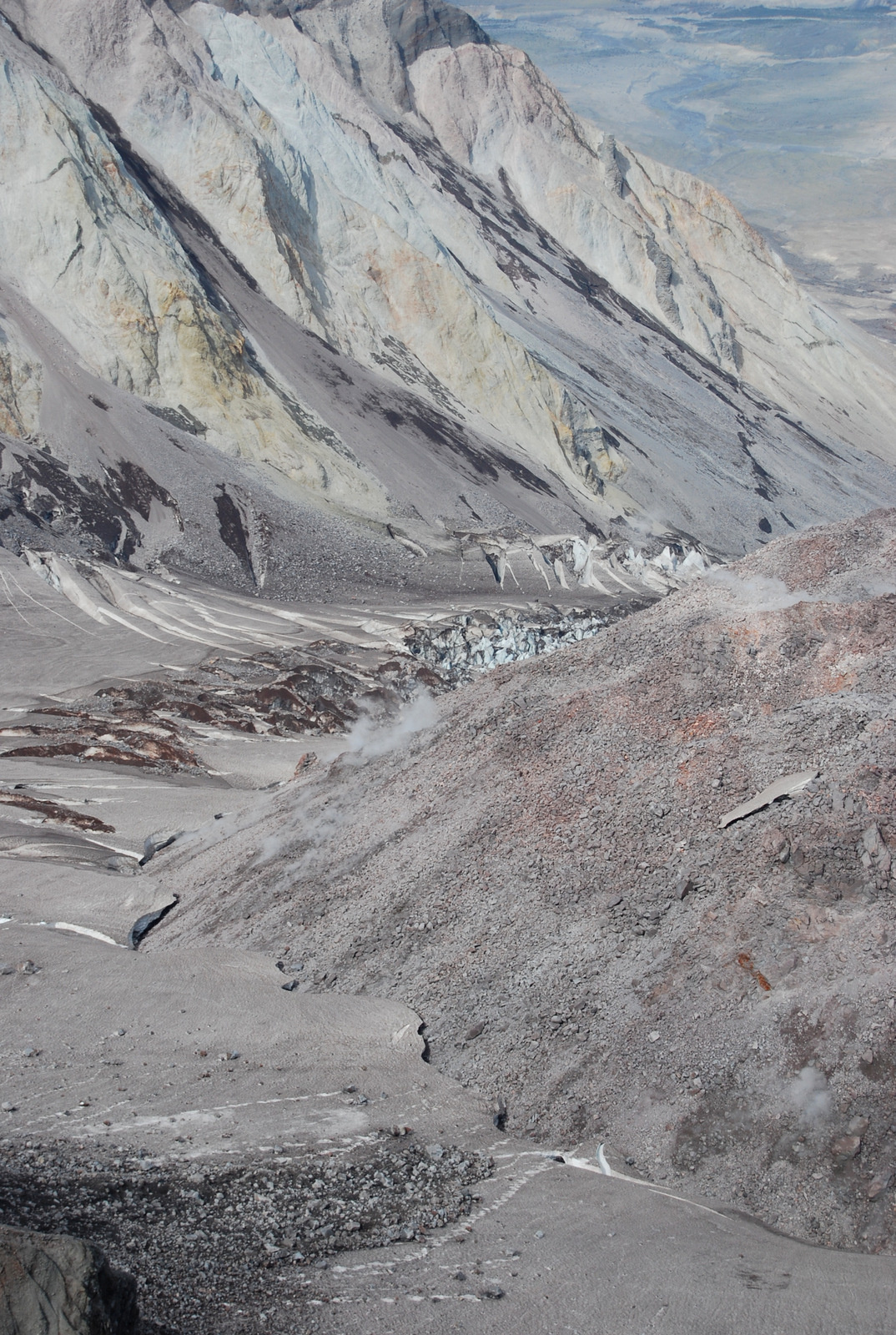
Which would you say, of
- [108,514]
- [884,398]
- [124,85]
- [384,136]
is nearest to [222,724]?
[108,514]

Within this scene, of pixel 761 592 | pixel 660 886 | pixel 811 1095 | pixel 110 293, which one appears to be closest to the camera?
pixel 811 1095

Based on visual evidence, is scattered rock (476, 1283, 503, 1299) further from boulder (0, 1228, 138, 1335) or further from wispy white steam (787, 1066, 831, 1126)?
wispy white steam (787, 1066, 831, 1126)

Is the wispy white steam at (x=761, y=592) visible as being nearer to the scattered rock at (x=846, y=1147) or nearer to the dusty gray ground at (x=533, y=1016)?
the dusty gray ground at (x=533, y=1016)

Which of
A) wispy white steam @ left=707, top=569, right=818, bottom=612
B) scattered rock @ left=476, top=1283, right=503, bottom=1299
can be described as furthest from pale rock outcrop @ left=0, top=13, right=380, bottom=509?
scattered rock @ left=476, top=1283, right=503, bottom=1299

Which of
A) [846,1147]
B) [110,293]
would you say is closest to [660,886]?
[846,1147]

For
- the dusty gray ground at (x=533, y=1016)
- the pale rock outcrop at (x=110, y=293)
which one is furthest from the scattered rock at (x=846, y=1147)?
the pale rock outcrop at (x=110, y=293)

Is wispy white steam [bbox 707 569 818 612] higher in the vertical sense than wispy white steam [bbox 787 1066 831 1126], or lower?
higher

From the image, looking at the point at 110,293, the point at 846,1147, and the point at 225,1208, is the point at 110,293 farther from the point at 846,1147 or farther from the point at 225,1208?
the point at 846,1147

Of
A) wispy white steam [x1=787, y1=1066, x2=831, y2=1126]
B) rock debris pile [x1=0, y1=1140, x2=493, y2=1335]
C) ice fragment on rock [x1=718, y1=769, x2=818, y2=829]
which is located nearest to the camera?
rock debris pile [x1=0, y1=1140, x2=493, y2=1335]
